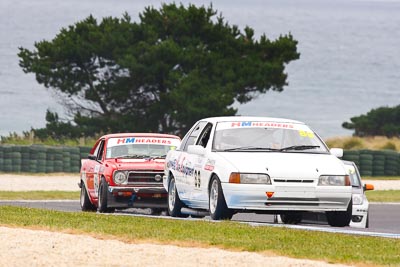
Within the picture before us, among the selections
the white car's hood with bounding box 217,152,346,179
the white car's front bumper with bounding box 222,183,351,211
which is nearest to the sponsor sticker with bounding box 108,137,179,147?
the white car's hood with bounding box 217,152,346,179

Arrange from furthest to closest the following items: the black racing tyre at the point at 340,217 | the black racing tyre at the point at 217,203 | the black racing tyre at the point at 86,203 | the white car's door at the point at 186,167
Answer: the black racing tyre at the point at 86,203, the white car's door at the point at 186,167, the black racing tyre at the point at 340,217, the black racing tyre at the point at 217,203

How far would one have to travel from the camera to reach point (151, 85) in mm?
59438

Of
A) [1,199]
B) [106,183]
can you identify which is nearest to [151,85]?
[1,199]

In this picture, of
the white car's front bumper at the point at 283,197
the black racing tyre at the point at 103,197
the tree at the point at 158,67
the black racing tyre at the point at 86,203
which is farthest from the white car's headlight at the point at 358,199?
the tree at the point at 158,67

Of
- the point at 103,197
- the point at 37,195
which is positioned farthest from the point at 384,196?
the point at 103,197

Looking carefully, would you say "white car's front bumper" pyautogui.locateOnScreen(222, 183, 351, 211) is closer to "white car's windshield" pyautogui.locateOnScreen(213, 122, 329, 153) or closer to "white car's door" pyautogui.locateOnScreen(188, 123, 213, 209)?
"white car's door" pyautogui.locateOnScreen(188, 123, 213, 209)

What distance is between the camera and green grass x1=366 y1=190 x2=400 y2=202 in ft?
124

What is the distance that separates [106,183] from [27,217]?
15.9 feet

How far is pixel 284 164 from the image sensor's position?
18562mm

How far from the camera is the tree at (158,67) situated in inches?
2274

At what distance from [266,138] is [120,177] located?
16.0ft

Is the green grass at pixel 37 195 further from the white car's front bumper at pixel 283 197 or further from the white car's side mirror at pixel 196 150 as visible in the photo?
the white car's front bumper at pixel 283 197

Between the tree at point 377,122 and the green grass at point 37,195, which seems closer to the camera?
the green grass at point 37,195

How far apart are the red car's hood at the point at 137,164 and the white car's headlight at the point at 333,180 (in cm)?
600
